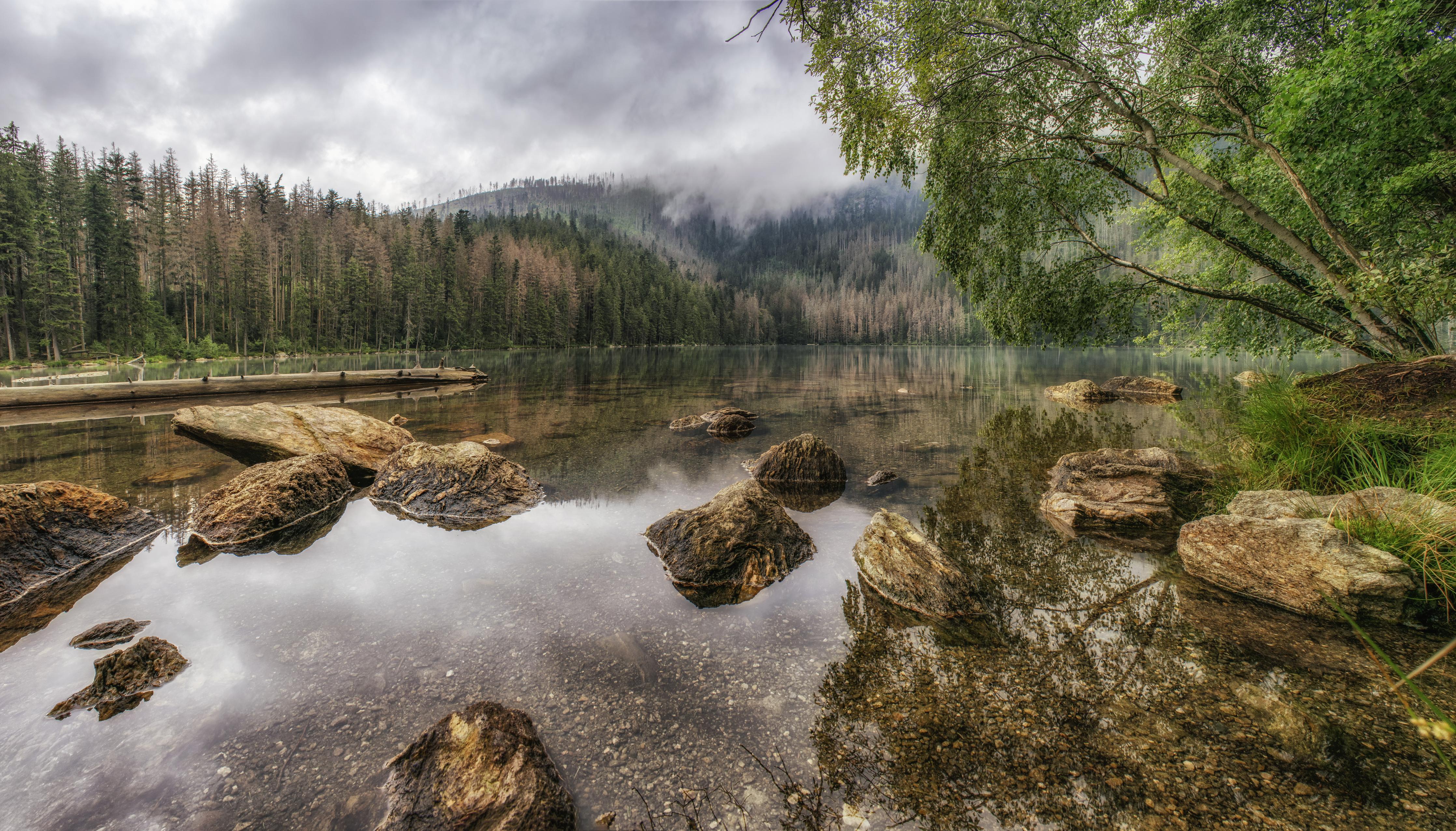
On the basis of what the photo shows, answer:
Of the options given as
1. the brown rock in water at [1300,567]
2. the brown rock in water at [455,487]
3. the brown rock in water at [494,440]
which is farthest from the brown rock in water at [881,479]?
the brown rock in water at [494,440]

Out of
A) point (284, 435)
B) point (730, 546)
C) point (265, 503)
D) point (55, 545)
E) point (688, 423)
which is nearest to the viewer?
point (55, 545)

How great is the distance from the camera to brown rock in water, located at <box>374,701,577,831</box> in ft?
11.0

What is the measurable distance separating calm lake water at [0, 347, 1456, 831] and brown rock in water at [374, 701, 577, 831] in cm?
24

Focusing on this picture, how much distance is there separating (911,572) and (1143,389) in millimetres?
27309

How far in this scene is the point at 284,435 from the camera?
423 inches

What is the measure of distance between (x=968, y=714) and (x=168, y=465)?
50.9 feet

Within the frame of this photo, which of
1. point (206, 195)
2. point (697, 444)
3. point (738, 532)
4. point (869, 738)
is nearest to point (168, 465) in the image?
point (697, 444)

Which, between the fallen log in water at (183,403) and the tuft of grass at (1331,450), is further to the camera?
the fallen log in water at (183,403)

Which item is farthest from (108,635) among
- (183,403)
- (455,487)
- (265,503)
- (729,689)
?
(183,403)

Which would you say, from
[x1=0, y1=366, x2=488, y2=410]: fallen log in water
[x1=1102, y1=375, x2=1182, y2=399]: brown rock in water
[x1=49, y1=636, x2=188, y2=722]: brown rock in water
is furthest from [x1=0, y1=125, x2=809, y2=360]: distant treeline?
[x1=1102, y1=375, x2=1182, y2=399]: brown rock in water

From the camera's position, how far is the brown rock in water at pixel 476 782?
132 inches

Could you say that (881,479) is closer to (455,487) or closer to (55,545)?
(455,487)

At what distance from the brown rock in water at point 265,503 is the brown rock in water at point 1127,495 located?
38.5 feet

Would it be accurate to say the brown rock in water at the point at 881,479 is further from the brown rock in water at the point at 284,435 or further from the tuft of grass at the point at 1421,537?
the brown rock in water at the point at 284,435
